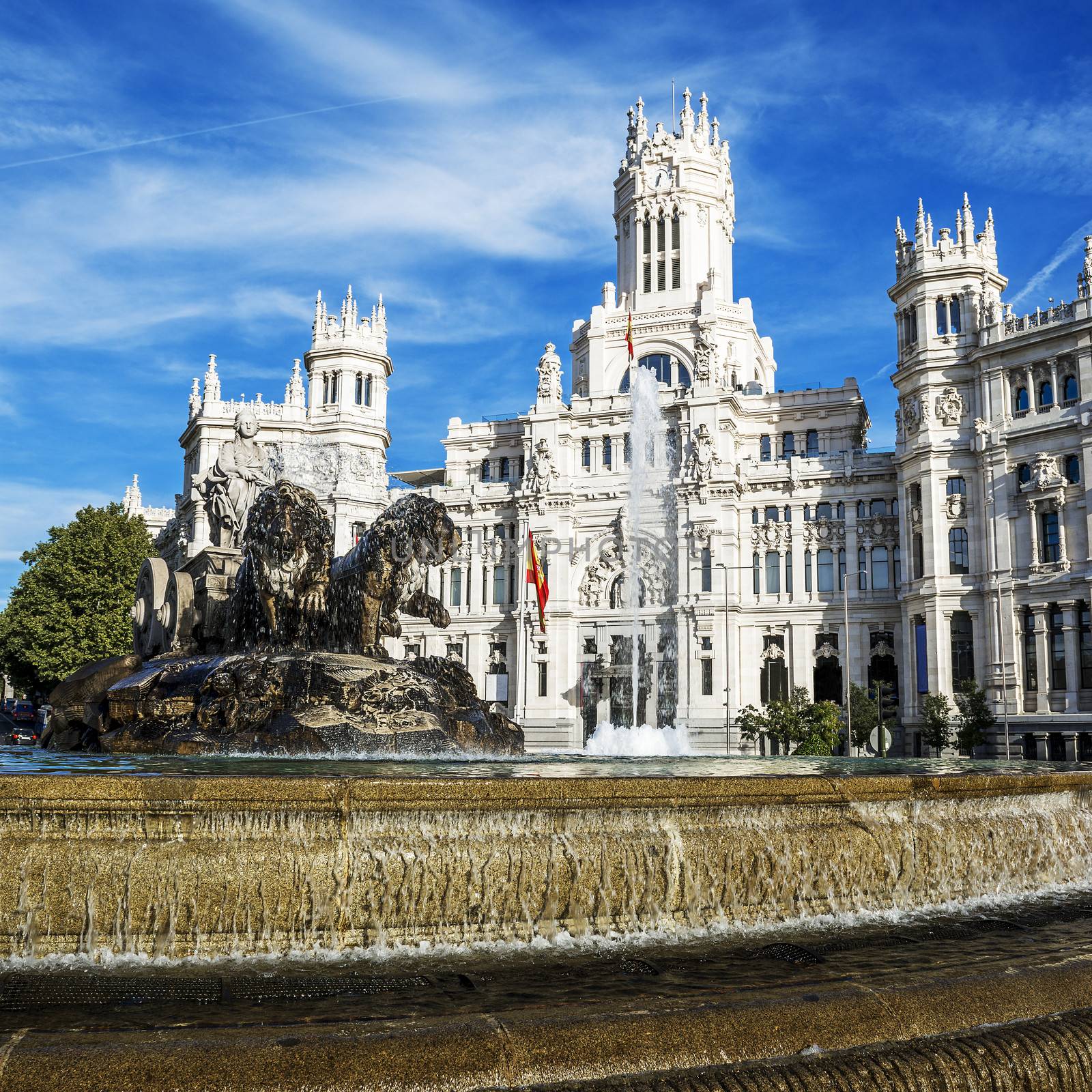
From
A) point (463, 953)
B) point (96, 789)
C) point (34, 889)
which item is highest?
point (96, 789)

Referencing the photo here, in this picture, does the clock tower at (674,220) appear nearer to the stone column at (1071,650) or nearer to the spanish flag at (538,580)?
the spanish flag at (538,580)

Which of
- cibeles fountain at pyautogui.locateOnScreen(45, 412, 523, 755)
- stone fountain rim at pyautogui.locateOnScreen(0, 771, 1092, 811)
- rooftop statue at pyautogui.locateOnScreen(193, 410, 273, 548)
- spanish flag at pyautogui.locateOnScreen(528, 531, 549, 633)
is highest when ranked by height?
spanish flag at pyautogui.locateOnScreen(528, 531, 549, 633)

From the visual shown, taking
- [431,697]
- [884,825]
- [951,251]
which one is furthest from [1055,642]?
[884,825]

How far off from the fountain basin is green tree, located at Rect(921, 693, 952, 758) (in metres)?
44.0

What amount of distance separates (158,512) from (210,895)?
9798 cm

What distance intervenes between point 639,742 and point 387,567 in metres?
31.6

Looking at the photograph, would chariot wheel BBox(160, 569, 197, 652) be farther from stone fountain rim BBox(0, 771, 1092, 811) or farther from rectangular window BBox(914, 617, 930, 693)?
rectangular window BBox(914, 617, 930, 693)

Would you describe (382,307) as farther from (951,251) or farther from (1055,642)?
(1055,642)

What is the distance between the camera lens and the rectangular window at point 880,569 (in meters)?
63.3

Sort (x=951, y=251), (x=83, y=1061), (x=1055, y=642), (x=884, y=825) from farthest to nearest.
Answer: (x=951, y=251) < (x=1055, y=642) < (x=884, y=825) < (x=83, y=1061)

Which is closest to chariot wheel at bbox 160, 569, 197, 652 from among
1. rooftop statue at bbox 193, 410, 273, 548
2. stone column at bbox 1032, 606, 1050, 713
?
rooftop statue at bbox 193, 410, 273, 548

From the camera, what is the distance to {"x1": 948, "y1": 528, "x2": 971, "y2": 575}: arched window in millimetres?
56031

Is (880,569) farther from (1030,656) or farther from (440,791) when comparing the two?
(440,791)

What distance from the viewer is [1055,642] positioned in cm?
5144
